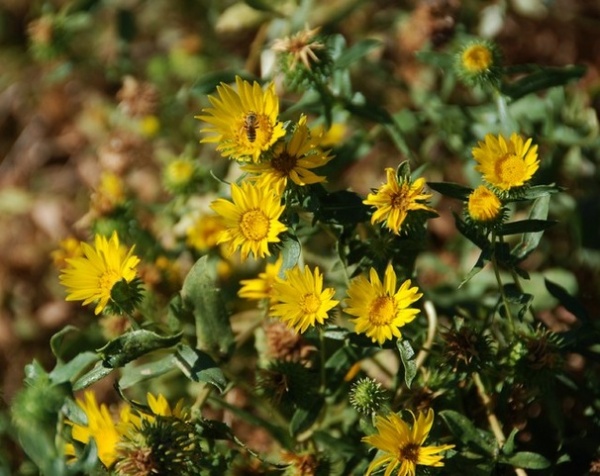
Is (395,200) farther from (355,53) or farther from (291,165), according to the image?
(355,53)

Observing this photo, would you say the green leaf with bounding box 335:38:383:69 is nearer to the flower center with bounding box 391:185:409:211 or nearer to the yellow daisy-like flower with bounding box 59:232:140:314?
the flower center with bounding box 391:185:409:211

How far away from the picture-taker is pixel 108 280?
2.03 meters

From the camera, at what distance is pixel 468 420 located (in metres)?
2.07

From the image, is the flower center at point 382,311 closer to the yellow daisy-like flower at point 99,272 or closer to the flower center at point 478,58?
the yellow daisy-like flower at point 99,272

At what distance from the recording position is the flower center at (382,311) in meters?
1.93

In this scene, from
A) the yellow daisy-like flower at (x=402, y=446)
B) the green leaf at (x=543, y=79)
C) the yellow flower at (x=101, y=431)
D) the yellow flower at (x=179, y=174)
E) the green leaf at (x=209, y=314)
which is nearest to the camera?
the yellow daisy-like flower at (x=402, y=446)

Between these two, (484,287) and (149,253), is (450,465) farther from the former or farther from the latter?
(149,253)

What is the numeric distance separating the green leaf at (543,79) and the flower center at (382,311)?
0.96 metres

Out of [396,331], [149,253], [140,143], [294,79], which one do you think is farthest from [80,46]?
[396,331]

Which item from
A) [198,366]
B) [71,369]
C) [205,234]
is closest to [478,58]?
[205,234]

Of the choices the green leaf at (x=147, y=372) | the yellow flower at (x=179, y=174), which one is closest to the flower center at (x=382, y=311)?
the green leaf at (x=147, y=372)

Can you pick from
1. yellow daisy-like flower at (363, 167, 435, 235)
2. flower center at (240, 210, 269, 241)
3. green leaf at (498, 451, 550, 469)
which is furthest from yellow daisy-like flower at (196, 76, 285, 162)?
green leaf at (498, 451, 550, 469)

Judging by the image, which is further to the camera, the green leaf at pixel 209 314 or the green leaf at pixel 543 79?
the green leaf at pixel 543 79

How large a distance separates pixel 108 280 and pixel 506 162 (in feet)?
3.69
